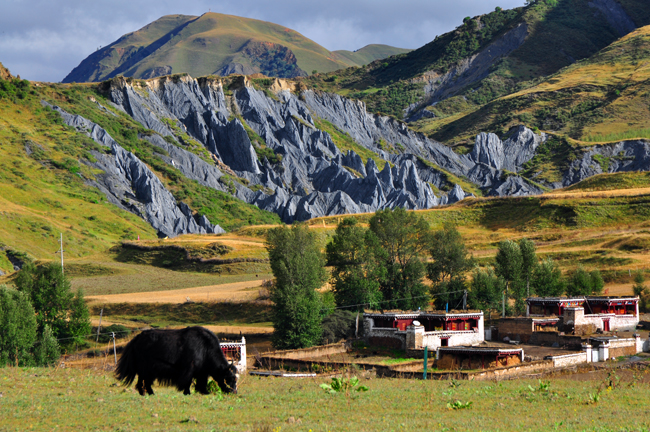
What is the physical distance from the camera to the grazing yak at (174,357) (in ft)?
52.9

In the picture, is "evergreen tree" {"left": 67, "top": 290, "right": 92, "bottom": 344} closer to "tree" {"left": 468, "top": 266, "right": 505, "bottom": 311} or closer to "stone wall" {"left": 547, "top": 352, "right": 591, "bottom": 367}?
"tree" {"left": 468, "top": 266, "right": 505, "bottom": 311}

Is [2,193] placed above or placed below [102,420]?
above

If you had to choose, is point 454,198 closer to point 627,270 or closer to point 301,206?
point 301,206

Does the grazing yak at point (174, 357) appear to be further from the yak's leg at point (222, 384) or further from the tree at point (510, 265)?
the tree at point (510, 265)

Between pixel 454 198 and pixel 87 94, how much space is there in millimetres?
107391

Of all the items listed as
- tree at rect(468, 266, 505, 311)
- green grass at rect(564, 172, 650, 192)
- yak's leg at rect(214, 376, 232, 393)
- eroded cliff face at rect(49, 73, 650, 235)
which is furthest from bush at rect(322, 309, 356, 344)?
green grass at rect(564, 172, 650, 192)

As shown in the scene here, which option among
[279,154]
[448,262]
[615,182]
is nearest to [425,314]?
[448,262]

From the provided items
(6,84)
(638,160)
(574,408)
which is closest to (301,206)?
(6,84)

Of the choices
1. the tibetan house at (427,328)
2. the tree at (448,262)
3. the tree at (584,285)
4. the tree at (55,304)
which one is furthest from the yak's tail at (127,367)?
the tree at (584,285)

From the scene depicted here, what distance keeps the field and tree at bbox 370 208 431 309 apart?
41.6m

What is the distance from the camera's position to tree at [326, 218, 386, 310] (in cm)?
6356

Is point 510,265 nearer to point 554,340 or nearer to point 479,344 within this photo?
point 554,340

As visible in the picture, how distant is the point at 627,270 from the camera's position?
75250 millimetres

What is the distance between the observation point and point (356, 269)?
66062 millimetres
